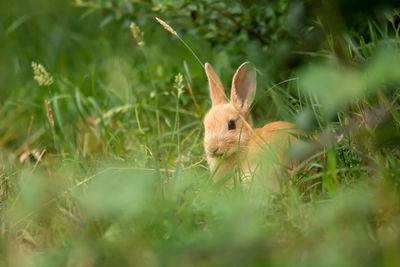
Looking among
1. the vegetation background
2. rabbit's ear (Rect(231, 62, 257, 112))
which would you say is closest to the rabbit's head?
rabbit's ear (Rect(231, 62, 257, 112))

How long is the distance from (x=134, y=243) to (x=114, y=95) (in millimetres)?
2586

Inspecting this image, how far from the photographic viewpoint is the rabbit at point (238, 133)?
265 centimetres

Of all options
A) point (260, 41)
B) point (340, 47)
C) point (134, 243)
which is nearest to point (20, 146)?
point (260, 41)

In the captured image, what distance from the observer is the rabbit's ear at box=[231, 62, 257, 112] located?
3.04m

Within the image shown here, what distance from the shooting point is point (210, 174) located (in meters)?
2.69

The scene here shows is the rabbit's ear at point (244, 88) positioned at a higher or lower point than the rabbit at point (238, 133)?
higher

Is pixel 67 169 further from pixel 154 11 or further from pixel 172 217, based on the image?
pixel 154 11

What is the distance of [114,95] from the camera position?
13.3 ft

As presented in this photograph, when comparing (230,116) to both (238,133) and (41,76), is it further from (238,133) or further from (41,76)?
(41,76)

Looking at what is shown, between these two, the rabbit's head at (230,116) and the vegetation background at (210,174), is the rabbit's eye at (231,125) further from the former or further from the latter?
the vegetation background at (210,174)

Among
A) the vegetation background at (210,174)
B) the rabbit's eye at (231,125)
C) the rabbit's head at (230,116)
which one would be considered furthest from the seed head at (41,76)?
the rabbit's eye at (231,125)

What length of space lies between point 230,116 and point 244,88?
0.77 ft

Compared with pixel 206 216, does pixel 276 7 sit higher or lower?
higher

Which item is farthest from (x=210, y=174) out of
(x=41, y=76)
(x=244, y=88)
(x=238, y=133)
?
(x=41, y=76)
